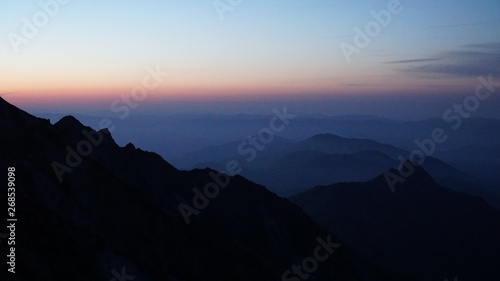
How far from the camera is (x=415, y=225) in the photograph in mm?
134250

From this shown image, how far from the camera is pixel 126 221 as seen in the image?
48.2 meters

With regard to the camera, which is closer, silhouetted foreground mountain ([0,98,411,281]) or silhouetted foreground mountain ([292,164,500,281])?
silhouetted foreground mountain ([0,98,411,281])

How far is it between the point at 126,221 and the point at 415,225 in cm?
11003

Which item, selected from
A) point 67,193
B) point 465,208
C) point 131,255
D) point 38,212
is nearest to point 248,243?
point 131,255

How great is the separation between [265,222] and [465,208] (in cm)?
9918

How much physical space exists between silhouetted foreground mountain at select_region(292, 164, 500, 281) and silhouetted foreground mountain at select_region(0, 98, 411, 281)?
43.1 meters

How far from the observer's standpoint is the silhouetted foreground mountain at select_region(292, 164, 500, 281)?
111250 millimetres

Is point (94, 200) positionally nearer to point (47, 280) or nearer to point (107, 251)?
point (107, 251)

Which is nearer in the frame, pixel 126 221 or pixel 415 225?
pixel 126 221

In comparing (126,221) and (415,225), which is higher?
(126,221)

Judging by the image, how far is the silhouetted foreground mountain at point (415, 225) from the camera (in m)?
111

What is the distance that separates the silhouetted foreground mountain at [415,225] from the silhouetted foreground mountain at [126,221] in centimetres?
4308

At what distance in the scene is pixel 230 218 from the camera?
226 feet

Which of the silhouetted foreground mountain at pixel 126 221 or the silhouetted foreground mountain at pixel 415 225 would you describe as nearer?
the silhouetted foreground mountain at pixel 126 221
